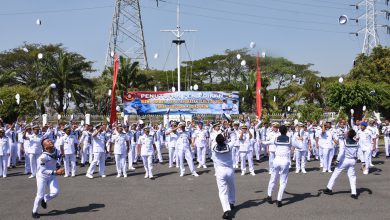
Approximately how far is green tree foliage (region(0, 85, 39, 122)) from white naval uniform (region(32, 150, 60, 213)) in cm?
2576

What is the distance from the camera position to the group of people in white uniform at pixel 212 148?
8.57 metres

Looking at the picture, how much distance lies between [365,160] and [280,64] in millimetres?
47034

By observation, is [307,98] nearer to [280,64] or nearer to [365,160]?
[280,64]

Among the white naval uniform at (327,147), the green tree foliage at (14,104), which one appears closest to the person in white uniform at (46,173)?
the white naval uniform at (327,147)

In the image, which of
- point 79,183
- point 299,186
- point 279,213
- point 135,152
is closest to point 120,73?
point 135,152

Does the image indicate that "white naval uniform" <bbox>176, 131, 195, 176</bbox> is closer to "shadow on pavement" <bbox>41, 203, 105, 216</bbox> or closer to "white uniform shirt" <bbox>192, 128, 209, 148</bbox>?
"white uniform shirt" <bbox>192, 128, 209, 148</bbox>

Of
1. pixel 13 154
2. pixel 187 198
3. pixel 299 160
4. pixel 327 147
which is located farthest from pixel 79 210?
pixel 13 154

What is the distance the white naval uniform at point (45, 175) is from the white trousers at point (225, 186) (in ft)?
11.5

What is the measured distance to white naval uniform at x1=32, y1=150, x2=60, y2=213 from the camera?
8.38 meters

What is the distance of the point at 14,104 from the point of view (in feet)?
108

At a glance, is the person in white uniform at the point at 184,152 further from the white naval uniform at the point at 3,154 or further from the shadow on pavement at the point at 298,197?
the white naval uniform at the point at 3,154

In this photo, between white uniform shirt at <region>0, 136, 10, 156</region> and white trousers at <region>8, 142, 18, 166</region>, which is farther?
white trousers at <region>8, 142, 18, 166</region>

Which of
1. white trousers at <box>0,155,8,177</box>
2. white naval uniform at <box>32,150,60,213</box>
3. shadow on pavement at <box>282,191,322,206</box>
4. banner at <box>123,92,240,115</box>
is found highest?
banner at <box>123,92,240,115</box>

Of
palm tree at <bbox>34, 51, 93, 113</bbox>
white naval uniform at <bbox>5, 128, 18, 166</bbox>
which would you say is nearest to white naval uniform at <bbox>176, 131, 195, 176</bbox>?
white naval uniform at <bbox>5, 128, 18, 166</bbox>
